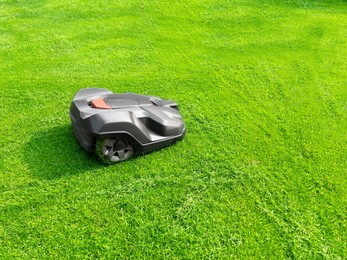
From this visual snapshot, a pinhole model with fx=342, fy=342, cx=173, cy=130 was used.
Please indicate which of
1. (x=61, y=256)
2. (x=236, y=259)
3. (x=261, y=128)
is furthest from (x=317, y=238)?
(x=61, y=256)

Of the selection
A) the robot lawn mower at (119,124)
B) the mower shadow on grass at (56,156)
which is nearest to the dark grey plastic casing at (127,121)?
the robot lawn mower at (119,124)

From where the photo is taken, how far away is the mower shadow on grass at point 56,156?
3850 mm

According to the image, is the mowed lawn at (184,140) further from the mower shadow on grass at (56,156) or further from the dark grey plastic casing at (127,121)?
the dark grey plastic casing at (127,121)

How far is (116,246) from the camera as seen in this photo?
3.24m

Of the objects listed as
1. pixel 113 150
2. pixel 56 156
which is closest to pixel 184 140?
pixel 113 150

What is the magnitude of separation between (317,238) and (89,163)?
102 inches

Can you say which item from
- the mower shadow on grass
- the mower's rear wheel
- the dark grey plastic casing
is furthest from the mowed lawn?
the dark grey plastic casing

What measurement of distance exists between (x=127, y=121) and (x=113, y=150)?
398 millimetres

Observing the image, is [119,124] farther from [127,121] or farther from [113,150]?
[113,150]

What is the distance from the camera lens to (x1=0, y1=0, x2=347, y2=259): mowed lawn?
11.1 ft

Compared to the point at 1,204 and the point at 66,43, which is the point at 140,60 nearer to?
the point at 66,43

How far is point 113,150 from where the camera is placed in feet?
12.5

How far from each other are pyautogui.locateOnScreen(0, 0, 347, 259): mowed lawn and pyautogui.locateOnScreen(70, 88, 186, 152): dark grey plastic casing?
25 cm

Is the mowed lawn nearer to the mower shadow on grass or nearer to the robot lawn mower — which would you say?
the mower shadow on grass
